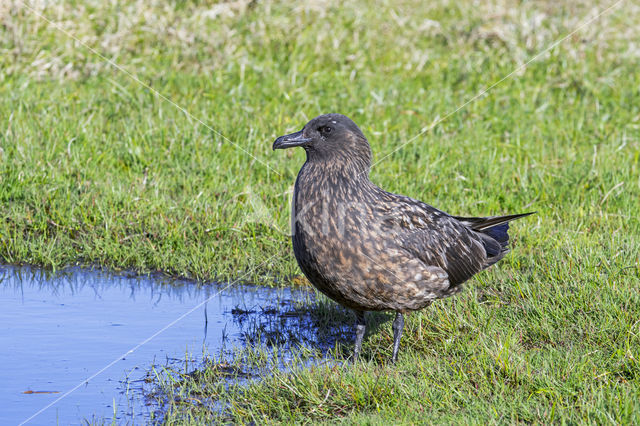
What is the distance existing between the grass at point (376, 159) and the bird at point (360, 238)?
32 cm

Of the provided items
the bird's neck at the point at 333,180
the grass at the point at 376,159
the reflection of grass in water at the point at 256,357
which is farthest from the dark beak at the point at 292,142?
the grass at the point at 376,159

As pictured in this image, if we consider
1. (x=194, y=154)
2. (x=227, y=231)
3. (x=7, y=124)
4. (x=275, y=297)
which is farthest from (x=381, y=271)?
(x=7, y=124)

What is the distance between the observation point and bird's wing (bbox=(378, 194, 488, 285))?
488 centimetres

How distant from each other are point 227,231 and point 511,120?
3.72 metres

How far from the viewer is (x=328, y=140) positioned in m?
4.96

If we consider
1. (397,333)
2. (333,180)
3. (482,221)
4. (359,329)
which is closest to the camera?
(333,180)

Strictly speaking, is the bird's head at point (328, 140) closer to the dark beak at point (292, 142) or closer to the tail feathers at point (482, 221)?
the dark beak at point (292, 142)

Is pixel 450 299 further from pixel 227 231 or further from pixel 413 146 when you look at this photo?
pixel 413 146

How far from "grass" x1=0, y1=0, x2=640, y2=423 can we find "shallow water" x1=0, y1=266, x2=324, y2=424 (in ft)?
0.86

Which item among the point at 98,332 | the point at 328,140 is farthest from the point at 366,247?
the point at 98,332

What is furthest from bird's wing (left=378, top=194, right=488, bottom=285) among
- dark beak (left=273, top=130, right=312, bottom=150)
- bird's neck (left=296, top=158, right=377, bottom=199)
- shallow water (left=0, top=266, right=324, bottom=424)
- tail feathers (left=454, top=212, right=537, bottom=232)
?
shallow water (left=0, top=266, right=324, bottom=424)

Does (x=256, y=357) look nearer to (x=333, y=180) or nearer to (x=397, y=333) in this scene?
(x=397, y=333)

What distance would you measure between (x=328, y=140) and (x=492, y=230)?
4.83ft

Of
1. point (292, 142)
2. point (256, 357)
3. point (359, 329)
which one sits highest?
point (292, 142)
